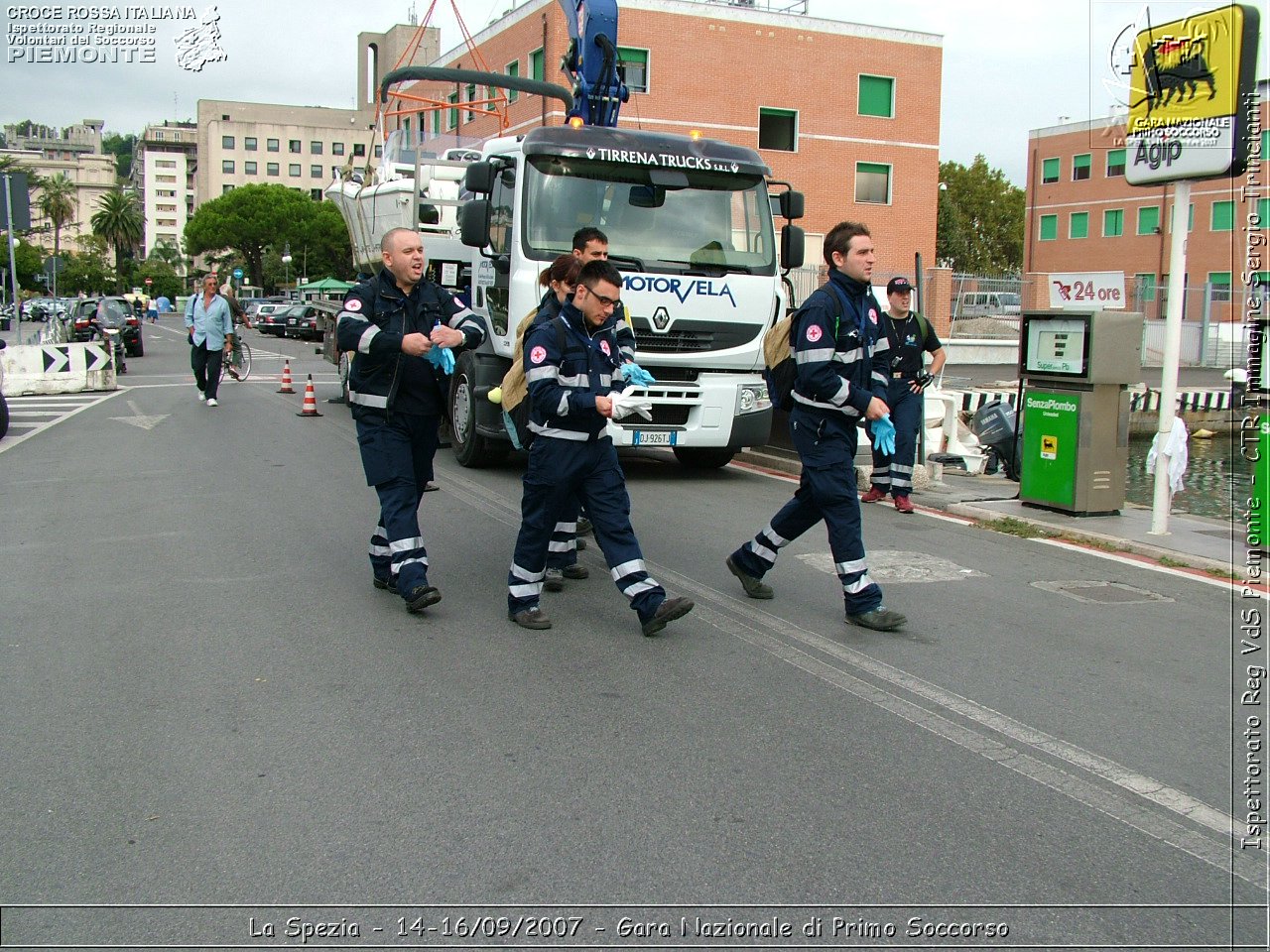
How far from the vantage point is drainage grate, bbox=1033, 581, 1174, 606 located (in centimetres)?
689

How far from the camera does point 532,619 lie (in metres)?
6.03

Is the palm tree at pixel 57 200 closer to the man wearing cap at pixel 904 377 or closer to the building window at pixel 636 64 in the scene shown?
the building window at pixel 636 64

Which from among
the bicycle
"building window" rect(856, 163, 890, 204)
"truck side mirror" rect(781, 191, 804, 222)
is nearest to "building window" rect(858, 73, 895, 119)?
"building window" rect(856, 163, 890, 204)

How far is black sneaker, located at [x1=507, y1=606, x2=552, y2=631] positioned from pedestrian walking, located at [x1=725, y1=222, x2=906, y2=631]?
1558 mm

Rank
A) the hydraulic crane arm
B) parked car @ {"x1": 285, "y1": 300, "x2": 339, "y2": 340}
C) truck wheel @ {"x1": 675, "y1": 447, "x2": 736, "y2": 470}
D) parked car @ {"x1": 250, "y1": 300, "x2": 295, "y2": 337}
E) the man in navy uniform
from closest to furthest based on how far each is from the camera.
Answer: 1. the man in navy uniform
2. truck wheel @ {"x1": 675, "y1": 447, "x2": 736, "y2": 470}
3. the hydraulic crane arm
4. parked car @ {"x1": 285, "y1": 300, "x2": 339, "y2": 340}
5. parked car @ {"x1": 250, "y1": 300, "x2": 295, "y2": 337}

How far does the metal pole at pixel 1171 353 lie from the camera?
805 centimetres

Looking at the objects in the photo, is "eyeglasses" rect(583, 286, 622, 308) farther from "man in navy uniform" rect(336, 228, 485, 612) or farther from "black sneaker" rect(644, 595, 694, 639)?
"black sneaker" rect(644, 595, 694, 639)

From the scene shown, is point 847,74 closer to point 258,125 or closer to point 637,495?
point 637,495

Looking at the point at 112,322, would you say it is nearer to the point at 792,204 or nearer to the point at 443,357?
the point at 792,204

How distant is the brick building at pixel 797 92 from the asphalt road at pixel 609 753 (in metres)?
31.5

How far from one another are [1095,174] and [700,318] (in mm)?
57672

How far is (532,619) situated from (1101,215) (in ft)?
205

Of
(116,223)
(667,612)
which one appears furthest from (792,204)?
(116,223)

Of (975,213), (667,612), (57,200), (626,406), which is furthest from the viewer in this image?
(57,200)
